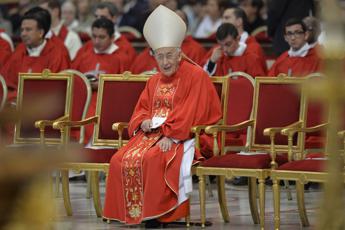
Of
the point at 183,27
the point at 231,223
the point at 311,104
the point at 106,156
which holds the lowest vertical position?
the point at 231,223

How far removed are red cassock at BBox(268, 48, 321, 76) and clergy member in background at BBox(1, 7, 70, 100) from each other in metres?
2.30

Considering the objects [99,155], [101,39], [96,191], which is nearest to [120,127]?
[99,155]


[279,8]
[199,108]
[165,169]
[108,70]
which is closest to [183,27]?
[199,108]

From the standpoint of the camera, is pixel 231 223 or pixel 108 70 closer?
pixel 231 223

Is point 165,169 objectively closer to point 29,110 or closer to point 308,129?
point 308,129

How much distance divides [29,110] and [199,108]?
5.56 meters

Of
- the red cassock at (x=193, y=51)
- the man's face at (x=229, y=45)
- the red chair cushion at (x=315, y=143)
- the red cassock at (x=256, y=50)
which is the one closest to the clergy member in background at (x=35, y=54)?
the red cassock at (x=193, y=51)

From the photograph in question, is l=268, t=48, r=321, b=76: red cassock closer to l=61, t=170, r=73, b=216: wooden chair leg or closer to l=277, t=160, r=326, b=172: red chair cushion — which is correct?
l=61, t=170, r=73, b=216: wooden chair leg

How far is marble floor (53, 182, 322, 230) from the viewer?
6.64 m

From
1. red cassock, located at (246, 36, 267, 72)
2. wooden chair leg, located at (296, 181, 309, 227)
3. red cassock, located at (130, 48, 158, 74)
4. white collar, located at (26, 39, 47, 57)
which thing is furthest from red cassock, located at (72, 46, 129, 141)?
wooden chair leg, located at (296, 181, 309, 227)

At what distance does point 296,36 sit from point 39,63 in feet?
9.13

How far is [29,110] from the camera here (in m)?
1.10

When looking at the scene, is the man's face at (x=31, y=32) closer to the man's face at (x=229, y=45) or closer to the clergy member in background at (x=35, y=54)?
the clergy member in background at (x=35, y=54)

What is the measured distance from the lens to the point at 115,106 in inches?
290
